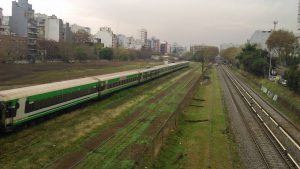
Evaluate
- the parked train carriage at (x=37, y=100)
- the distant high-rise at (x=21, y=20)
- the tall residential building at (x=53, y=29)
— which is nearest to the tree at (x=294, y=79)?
the parked train carriage at (x=37, y=100)

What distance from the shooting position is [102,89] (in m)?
43.6

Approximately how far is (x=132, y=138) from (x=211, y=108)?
2015 cm

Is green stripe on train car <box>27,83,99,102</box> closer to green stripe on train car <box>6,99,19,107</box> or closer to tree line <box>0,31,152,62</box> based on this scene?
green stripe on train car <box>6,99,19,107</box>

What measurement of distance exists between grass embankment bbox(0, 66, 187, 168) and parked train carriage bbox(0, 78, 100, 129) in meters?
1.04

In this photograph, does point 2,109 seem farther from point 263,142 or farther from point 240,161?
point 263,142

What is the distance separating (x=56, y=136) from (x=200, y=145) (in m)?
10.5

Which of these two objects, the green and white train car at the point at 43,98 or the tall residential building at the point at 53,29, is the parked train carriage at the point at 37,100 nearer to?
the green and white train car at the point at 43,98

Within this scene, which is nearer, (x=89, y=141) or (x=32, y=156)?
(x=32, y=156)

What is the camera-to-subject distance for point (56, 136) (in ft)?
85.7

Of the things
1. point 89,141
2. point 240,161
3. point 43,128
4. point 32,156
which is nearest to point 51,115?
point 43,128

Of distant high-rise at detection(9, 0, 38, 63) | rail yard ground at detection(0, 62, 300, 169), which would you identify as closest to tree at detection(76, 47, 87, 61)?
distant high-rise at detection(9, 0, 38, 63)

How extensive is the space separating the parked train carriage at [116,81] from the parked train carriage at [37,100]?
570cm

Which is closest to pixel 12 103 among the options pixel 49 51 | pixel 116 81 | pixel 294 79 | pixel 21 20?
pixel 116 81

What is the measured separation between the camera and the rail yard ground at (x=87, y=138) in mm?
21116
